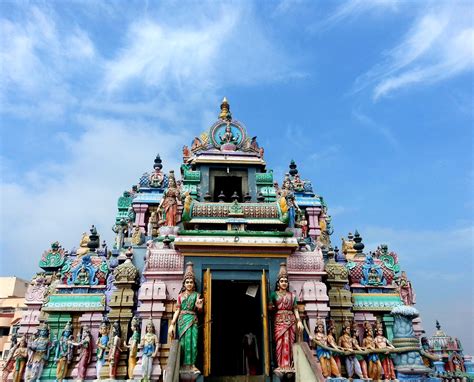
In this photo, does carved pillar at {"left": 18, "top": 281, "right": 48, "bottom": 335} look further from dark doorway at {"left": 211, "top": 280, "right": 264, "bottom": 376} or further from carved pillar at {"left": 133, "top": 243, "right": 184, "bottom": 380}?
dark doorway at {"left": 211, "top": 280, "right": 264, "bottom": 376}

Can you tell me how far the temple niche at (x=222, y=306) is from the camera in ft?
32.6

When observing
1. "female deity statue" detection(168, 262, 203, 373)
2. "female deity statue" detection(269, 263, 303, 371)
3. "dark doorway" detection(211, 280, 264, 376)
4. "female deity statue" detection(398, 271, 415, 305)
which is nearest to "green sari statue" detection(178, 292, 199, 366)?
"female deity statue" detection(168, 262, 203, 373)

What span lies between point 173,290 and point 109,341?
7.56ft

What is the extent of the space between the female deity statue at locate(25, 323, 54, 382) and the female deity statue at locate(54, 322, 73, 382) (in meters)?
0.30

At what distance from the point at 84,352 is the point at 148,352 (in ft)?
8.27

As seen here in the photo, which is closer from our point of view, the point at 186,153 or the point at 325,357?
the point at 325,357

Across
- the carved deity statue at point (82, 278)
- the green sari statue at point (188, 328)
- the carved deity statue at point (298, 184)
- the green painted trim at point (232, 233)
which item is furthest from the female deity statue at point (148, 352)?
the carved deity statue at point (298, 184)

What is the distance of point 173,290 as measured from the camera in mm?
10945

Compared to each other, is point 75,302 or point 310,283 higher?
point 310,283

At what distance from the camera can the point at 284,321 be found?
32.6 feet

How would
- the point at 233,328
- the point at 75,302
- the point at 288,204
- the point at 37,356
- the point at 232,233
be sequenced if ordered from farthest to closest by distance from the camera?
the point at 233,328 < the point at 288,204 < the point at 75,302 < the point at 232,233 < the point at 37,356

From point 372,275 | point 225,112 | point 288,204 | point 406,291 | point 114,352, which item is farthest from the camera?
point 225,112

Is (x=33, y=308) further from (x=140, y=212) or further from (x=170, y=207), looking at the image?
(x=170, y=207)

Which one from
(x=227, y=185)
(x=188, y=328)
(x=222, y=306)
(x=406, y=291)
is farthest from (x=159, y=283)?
(x=406, y=291)
